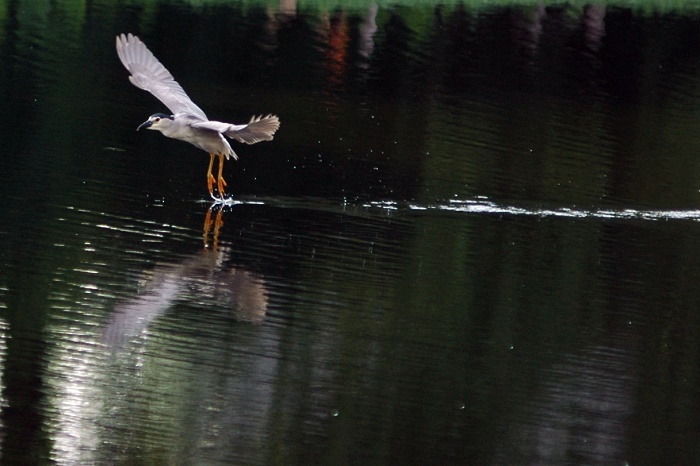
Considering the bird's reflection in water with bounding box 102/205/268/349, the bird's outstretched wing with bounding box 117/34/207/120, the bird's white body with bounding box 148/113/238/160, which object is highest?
the bird's outstretched wing with bounding box 117/34/207/120

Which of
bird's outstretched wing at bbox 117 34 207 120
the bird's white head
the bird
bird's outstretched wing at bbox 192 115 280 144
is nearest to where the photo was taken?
bird's outstretched wing at bbox 192 115 280 144

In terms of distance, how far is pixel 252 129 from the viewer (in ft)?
42.1

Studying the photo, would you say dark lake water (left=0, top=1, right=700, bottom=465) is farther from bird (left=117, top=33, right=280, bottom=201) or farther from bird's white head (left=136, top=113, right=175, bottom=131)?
bird's white head (left=136, top=113, right=175, bottom=131)

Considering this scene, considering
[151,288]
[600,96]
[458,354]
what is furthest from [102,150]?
[600,96]

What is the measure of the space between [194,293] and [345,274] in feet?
4.29

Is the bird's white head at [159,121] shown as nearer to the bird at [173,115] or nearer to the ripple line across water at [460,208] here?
the bird at [173,115]

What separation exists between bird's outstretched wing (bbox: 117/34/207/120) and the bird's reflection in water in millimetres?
2206

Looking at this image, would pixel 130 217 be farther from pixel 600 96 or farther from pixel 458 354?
pixel 600 96

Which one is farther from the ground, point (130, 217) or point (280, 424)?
point (130, 217)

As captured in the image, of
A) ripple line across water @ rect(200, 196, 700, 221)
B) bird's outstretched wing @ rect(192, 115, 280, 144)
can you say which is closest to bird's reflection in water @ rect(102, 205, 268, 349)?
bird's outstretched wing @ rect(192, 115, 280, 144)

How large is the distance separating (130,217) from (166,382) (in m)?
4.26

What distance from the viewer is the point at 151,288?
35.5 ft

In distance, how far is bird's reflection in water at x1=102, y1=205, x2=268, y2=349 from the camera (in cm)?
995

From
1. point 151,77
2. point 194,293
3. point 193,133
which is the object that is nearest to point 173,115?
point 193,133
